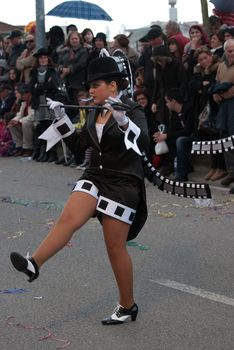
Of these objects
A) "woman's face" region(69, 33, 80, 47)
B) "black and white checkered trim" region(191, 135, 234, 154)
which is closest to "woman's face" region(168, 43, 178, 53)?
"woman's face" region(69, 33, 80, 47)

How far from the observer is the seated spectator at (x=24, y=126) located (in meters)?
15.3

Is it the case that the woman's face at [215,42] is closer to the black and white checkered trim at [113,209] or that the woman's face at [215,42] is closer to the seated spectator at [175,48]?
the seated spectator at [175,48]

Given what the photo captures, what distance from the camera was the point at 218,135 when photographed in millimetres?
10984

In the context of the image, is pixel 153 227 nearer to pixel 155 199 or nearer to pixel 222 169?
pixel 155 199

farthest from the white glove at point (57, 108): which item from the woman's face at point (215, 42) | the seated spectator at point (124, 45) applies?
the seated spectator at point (124, 45)

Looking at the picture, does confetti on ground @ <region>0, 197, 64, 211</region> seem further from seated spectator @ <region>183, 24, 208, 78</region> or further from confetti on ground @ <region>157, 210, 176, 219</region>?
seated spectator @ <region>183, 24, 208, 78</region>

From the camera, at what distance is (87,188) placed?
4750mm

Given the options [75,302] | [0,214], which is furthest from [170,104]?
[75,302]

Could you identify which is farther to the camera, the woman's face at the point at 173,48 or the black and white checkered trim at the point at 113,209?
the woman's face at the point at 173,48

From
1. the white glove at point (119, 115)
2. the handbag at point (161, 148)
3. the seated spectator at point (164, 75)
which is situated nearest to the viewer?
the white glove at point (119, 115)

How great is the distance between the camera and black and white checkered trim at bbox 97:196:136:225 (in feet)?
15.3

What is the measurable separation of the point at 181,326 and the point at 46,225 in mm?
3520

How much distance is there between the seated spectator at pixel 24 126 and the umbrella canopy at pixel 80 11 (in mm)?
2727

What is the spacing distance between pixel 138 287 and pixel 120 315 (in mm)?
858
